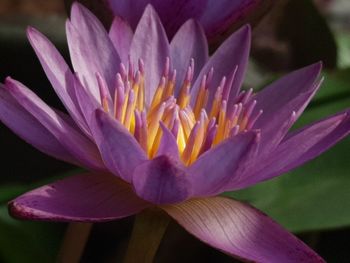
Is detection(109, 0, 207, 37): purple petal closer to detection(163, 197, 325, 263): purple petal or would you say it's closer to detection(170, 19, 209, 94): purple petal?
detection(170, 19, 209, 94): purple petal

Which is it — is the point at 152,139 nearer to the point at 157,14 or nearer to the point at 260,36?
the point at 157,14

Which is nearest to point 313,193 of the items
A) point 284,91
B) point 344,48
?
point 284,91

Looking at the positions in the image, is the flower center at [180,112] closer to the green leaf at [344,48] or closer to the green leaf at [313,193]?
the green leaf at [313,193]

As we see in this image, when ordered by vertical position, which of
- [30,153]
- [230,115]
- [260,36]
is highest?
[230,115]

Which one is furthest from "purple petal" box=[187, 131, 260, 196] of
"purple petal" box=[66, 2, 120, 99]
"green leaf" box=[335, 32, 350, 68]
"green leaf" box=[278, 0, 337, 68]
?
"green leaf" box=[335, 32, 350, 68]

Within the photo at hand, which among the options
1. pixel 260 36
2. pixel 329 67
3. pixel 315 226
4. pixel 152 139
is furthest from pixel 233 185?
pixel 260 36

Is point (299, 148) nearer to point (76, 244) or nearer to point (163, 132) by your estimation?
point (163, 132)
